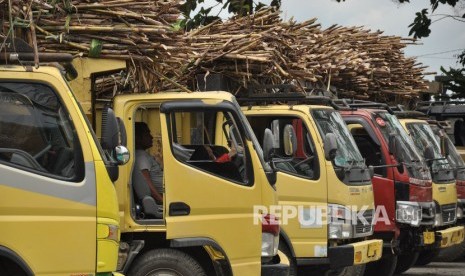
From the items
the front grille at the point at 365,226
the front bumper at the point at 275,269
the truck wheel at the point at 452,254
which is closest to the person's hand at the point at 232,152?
the front bumper at the point at 275,269

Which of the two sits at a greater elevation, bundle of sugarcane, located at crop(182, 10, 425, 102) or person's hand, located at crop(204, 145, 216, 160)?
bundle of sugarcane, located at crop(182, 10, 425, 102)

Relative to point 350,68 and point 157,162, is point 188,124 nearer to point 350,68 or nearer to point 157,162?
point 157,162

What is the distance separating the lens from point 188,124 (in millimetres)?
9578

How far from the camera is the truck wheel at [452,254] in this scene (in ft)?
53.6

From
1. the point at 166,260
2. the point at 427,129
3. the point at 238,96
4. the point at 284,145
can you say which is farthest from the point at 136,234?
the point at 427,129

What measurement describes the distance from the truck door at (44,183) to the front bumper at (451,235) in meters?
7.63

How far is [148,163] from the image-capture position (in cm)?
907

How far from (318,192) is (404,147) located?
102 inches

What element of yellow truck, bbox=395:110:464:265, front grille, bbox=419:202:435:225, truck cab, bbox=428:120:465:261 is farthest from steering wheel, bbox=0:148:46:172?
truck cab, bbox=428:120:465:261

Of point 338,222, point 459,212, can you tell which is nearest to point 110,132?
point 338,222

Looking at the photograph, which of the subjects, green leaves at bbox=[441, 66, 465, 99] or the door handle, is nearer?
the door handle

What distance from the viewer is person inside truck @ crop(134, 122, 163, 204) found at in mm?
9000

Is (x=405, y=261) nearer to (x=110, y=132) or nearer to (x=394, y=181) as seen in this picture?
(x=394, y=181)

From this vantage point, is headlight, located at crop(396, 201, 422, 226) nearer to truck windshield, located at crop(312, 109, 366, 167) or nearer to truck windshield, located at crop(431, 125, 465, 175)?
truck windshield, located at crop(312, 109, 366, 167)
